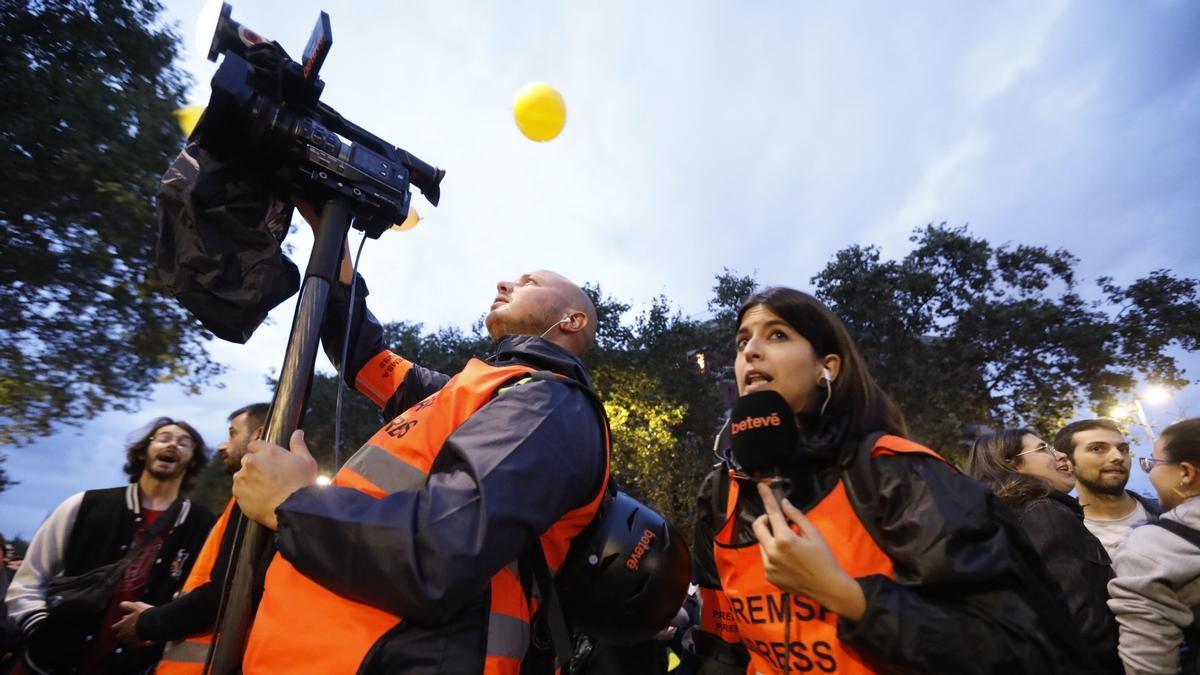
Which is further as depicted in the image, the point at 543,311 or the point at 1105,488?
the point at 1105,488

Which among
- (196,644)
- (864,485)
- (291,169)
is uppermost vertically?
(291,169)

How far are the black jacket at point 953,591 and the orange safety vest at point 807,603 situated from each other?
0.06 m

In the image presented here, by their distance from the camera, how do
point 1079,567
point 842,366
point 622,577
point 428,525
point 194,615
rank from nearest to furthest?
point 428,525, point 622,577, point 842,366, point 194,615, point 1079,567

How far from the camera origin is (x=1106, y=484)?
3863 millimetres

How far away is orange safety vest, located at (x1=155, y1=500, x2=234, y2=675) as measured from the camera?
2.18m

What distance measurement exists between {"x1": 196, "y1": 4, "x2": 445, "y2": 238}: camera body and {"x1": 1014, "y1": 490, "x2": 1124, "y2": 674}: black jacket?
3.39m

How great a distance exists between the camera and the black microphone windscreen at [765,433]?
1.83 m

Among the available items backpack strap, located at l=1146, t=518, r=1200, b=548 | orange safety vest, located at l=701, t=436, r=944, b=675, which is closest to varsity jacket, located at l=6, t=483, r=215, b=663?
orange safety vest, located at l=701, t=436, r=944, b=675

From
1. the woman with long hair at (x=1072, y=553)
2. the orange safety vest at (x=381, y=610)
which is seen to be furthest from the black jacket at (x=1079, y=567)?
the orange safety vest at (x=381, y=610)

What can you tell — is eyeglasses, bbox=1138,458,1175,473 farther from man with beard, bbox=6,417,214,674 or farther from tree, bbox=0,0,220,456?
tree, bbox=0,0,220,456

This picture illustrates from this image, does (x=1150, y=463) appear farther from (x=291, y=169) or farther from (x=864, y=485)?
(x=291, y=169)

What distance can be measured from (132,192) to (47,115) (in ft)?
3.60

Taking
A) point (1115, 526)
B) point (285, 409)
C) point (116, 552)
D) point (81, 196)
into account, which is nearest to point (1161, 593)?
point (1115, 526)

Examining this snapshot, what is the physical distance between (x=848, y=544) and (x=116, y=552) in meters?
4.11
